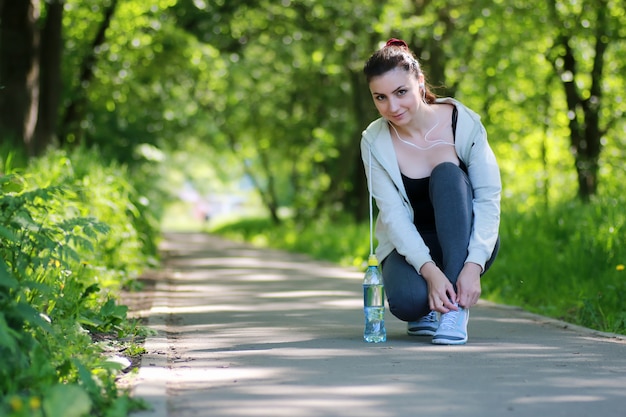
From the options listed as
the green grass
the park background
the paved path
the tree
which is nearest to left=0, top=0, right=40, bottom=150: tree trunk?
the park background

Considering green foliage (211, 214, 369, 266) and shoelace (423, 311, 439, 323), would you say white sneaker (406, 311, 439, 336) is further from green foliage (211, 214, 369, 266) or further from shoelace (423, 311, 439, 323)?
green foliage (211, 214, 369, 266)

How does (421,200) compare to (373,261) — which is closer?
(373,261)

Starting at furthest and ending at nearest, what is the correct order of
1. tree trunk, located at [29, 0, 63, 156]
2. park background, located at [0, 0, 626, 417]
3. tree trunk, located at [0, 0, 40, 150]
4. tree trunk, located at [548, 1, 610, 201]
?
tree trunk, located at [548, 1, 610, 201] < tree trunk, located at [29, 0, 63, 156] < tree trunk, located at [0, 0, 40, 150] < park background, located at [0, 0, 626, 417]

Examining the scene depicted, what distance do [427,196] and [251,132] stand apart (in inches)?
Answer: 886

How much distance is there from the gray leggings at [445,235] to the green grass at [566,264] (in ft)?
5.62

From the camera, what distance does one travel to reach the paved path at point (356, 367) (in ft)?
14.2

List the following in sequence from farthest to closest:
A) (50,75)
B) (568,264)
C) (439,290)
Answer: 1. (50,75)
2. (568,264)
3. (439,290)

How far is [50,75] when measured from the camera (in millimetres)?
18047

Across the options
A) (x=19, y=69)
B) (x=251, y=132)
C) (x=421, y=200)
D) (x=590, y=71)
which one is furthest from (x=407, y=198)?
(x=251, y=132)

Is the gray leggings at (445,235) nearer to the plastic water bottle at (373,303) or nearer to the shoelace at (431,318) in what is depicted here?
the plastic water bottle at (373,303)

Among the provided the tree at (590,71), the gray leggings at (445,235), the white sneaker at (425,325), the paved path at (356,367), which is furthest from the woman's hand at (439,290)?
the tree at (590,71)

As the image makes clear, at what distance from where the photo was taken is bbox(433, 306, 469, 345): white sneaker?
6125 mm

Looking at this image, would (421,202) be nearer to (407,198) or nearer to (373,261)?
(407,198)

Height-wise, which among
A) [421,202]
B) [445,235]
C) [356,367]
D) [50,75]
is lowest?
[356,367]
